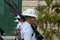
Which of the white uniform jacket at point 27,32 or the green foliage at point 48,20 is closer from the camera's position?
the white uniform jacket at point 27,32

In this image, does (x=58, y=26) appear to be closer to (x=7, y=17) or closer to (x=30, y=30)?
(x=7, y=17)

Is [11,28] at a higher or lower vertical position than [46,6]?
lower

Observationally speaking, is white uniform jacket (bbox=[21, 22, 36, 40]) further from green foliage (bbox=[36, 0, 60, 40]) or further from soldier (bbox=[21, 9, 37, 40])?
green foliage (bbox=[36, 0, 60, 40])

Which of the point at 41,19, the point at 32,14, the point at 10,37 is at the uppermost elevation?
the point at 32,14

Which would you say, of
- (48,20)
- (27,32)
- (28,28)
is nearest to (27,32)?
(27,32)

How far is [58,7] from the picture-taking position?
1534cm

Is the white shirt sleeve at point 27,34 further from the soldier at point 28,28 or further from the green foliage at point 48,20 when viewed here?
the green foliage at point 48,20

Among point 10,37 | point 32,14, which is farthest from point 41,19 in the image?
point 32,14

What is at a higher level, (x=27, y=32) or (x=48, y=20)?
(x=27, y=32)

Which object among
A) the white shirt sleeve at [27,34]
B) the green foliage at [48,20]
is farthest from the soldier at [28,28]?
the green foliage at [48,20]

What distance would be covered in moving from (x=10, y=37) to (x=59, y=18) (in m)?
3.19

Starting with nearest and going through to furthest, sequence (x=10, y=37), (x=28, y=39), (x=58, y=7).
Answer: (x=28, y=39)
(x=58, y=7)
(x=10, y=37)

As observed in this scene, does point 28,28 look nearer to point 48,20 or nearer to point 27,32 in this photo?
point 27,32

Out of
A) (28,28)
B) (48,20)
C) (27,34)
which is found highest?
(28,28)
